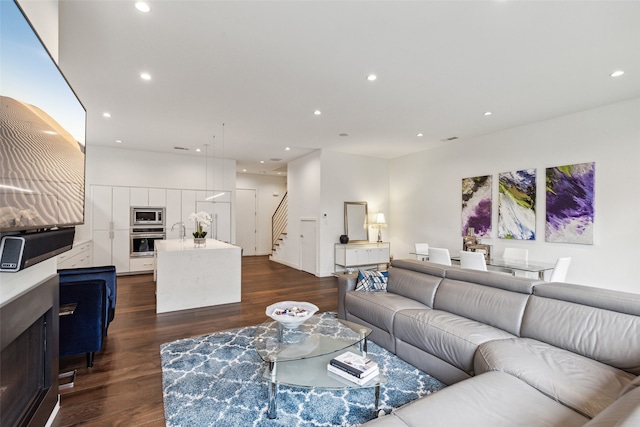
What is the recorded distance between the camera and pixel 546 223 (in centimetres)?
462

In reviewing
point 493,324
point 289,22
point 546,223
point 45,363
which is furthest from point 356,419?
point 546,223

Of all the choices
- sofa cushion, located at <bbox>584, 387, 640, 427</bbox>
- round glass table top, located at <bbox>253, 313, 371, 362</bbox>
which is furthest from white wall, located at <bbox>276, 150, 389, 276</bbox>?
sofa cushion, located at <bbox>584, 387, 640, 427</bbox>

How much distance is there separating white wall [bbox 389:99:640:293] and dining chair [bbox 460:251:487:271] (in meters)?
1.62

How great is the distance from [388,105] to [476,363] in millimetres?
3341

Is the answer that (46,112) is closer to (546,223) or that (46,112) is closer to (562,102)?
(562,102)

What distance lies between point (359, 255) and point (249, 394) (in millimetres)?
4842

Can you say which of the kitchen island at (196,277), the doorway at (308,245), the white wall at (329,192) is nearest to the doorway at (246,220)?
the white wall at (329,192)

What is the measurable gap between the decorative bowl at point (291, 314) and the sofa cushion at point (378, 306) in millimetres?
758

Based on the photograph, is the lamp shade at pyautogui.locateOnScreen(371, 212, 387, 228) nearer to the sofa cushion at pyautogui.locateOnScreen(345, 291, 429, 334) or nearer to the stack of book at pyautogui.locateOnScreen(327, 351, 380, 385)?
the sofa cushion at pyautogui.locateOnScreen(345, 291, 429, 334)

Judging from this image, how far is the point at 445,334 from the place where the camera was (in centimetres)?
231

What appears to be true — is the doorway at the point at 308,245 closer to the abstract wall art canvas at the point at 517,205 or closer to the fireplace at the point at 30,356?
the abstract wall art canvas at the point at 517,205

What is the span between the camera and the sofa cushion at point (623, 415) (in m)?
0.91

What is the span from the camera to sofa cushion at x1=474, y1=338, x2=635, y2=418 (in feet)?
4.81

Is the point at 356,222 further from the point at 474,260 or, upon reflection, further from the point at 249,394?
the point at 249,394
